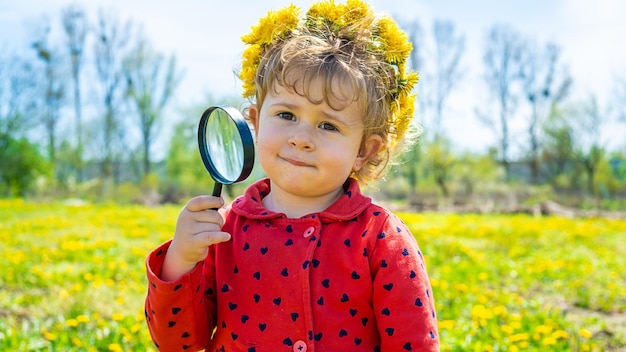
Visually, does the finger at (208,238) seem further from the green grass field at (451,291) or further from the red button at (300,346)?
the green grass field at (451,291)

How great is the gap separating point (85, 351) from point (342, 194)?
220cm

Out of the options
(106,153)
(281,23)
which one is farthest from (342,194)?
(106,153)

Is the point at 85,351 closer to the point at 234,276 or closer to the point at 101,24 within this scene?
the point at 234,276

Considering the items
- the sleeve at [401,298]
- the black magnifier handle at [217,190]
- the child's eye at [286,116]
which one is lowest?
the sleeve at [401,298]

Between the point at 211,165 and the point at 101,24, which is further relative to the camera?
the point at 101,24

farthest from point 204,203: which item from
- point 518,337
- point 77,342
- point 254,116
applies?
point 518,337

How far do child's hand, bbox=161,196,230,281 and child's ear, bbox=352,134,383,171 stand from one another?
46 cm

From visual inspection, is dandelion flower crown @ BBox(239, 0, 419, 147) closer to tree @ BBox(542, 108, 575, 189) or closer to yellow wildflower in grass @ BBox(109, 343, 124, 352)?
yellow wildflower in grass @ BBox(109, 343, 124, 352)

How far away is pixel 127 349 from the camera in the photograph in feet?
10.4

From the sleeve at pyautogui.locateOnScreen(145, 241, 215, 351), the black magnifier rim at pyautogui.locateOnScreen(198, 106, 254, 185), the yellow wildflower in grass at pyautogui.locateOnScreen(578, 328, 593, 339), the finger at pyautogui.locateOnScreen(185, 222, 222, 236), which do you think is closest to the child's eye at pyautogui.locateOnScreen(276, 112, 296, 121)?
the black magnifier rim at pyautogui.locateOnScreen(198, 106, 254, 185)

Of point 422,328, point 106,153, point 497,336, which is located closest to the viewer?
point 422,328

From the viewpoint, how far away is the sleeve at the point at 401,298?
55.1 inches

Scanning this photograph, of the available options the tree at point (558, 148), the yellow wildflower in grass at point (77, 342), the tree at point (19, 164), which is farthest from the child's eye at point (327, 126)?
the tree at point (558, 148)

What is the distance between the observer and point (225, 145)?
1549 millimetres
